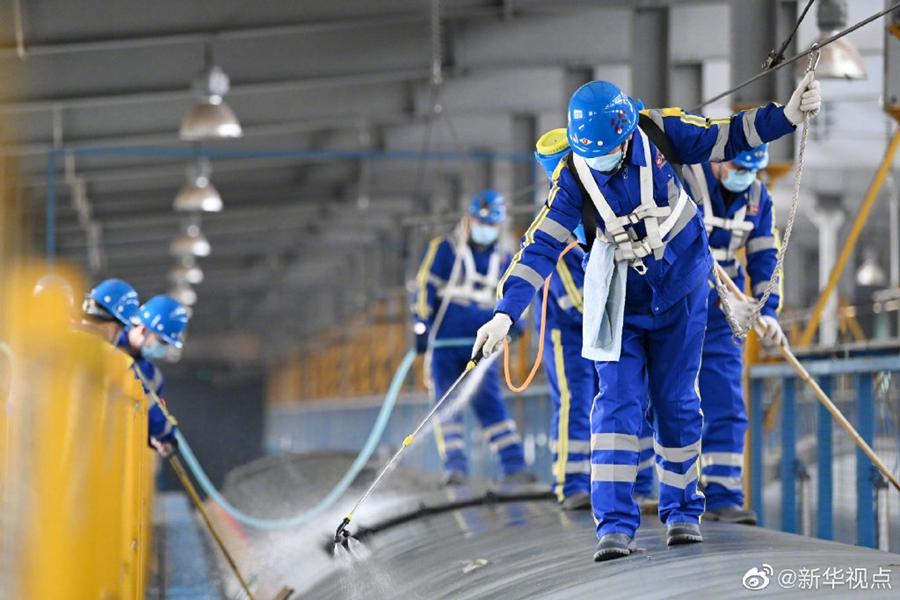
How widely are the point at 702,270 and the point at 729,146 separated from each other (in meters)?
0.48

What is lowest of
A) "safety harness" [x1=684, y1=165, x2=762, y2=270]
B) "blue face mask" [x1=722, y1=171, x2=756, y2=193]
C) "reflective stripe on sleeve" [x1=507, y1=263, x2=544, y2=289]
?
"reflective stripe on sleeve" [x1=507, y1=263, x2=544, y2=289]

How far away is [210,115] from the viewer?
13945 mm

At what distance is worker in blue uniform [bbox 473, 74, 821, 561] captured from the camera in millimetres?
5199

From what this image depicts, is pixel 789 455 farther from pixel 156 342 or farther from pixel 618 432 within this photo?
pixel 156 342

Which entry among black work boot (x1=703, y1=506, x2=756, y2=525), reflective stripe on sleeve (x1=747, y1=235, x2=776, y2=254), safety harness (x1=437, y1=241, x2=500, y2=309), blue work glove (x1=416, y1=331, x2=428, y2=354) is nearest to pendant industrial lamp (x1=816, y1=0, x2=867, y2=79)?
safety harness (x1=437, y1=241, x2=500, y2=309)

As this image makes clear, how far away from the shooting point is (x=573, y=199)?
536 centimetres

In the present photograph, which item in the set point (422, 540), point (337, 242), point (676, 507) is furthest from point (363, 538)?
point (337, 242)

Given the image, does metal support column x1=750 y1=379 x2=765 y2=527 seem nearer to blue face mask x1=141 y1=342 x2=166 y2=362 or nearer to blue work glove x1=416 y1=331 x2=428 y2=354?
blue work glove x1=416 y1=331 x2=428 y2=354

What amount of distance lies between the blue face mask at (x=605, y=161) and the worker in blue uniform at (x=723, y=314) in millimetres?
1300

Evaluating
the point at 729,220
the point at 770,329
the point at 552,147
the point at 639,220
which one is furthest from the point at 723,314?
the point at 639,220

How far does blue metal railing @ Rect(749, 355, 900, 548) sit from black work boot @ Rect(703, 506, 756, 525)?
1030 millimetres

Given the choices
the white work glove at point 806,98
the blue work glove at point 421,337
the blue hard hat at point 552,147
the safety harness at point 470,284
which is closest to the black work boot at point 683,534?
the white work glove at point 806,98

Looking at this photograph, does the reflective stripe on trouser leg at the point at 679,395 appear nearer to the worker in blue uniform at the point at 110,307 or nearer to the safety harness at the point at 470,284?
the worker in blue uniform at the point at 110,307

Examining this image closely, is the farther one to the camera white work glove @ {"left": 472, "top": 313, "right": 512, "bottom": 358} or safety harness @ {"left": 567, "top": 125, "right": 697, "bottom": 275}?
safety harness @ {"left": 567, "top": 125, "right": 697, "bottom": 275}
